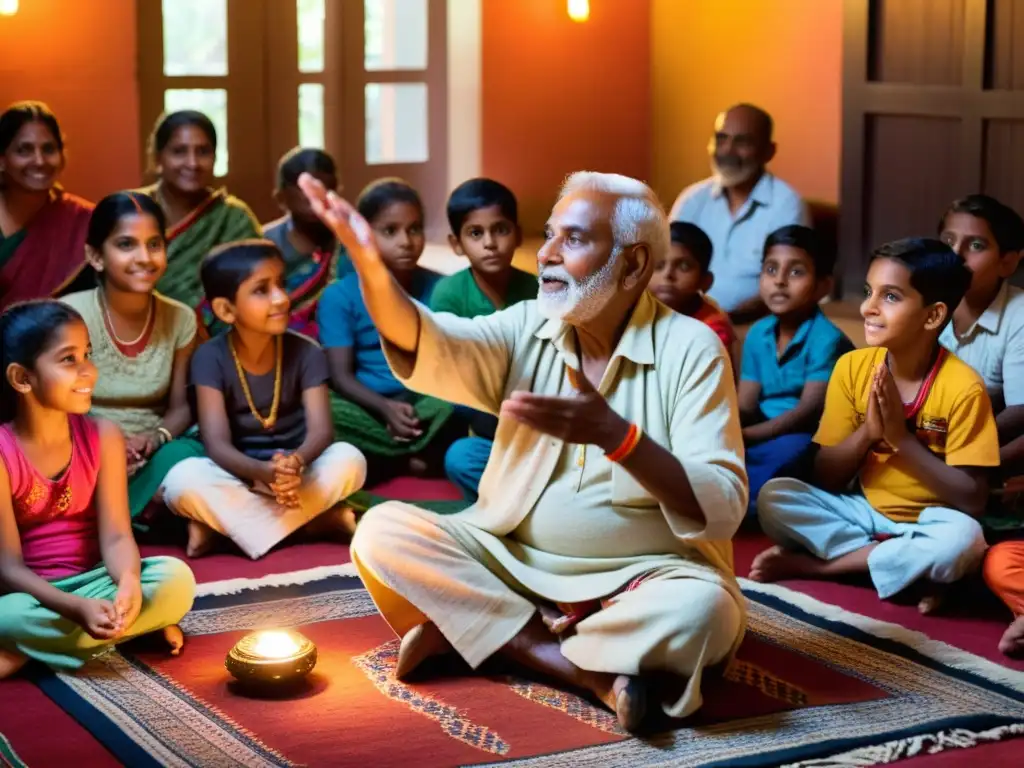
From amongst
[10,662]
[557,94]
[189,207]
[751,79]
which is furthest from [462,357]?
[557,94]

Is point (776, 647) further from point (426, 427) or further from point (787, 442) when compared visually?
point (426, 427)

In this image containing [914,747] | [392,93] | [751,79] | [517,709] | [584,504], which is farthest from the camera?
[392,93]

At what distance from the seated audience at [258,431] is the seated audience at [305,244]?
3.73 ft

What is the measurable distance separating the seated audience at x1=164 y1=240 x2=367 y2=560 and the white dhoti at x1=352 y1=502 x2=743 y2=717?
1227 mm

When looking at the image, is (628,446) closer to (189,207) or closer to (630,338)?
(630,338)

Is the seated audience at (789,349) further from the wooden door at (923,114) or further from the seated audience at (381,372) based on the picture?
the wooden door at (923,114)

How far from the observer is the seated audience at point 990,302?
4918 millimetres

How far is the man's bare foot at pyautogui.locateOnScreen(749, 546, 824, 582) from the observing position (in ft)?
15.0

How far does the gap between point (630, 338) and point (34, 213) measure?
3.07 m

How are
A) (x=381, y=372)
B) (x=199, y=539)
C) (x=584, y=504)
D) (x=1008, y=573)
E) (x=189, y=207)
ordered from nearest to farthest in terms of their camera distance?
(x=584, y=504) → (x=1008, y=573) → (x=199, y=539) → (x=381, y=372) → (x=189, y=207)

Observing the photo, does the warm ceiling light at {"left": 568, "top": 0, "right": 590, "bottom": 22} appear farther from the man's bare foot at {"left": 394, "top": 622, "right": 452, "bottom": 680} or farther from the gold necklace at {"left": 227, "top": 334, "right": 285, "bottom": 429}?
the man's bare foot at {"left": 394, "top": 622, "right": 452, "bottom": 680}

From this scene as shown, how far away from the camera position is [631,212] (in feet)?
11.9

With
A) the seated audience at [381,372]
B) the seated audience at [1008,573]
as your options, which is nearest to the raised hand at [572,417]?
the seated audience at [1008,573]

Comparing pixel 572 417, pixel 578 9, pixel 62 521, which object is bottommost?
pixel 62 521
